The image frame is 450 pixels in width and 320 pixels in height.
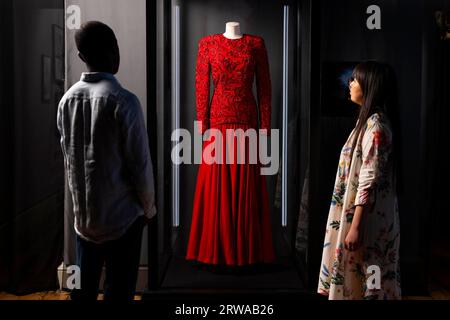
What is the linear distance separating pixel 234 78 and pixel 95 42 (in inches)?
49.0

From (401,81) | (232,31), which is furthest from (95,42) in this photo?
(401,81)

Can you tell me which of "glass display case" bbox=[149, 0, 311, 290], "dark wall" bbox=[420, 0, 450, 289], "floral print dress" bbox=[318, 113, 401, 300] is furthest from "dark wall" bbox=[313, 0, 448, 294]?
"floral print dress" bbox=[318, 113, 401, 300]

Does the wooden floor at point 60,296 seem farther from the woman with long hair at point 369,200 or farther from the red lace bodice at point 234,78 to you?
the red lace bodice at point 234,78

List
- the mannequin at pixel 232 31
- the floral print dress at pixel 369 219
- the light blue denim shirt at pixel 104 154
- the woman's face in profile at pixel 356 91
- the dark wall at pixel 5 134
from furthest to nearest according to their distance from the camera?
the mannequin at pixel 232 31, the dark wall at pixel 5 134, the woman's face in profile at pixel 356 91, the floral print dress at pixel 369 219, the light blue denim shirt at pixel 104 154

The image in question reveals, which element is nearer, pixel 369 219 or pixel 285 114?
pixel 369 219

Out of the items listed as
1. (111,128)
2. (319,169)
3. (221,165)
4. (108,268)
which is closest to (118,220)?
(108,268)

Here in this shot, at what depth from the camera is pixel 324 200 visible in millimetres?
3008

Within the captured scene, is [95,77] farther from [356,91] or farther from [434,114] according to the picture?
[434,114]

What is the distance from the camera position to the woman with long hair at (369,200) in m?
2.15

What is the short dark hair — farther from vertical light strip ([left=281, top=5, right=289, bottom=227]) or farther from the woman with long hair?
vertical light strip ([left=281, top=5, right=289, bottom=227])

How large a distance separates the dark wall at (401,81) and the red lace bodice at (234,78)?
322 millimetres

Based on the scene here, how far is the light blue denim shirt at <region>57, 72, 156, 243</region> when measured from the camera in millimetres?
1815

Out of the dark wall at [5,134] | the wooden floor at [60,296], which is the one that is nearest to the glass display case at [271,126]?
the wooden floor at [60,296]

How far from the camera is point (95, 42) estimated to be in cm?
184
